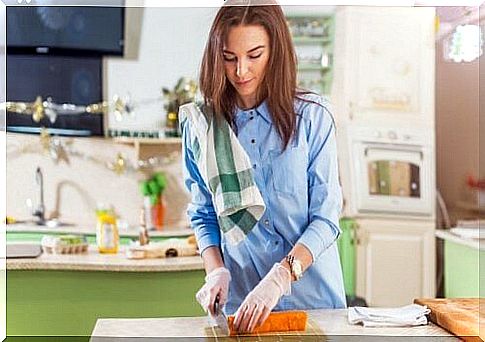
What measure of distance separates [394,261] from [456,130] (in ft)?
1.16

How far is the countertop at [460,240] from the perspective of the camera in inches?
64.3

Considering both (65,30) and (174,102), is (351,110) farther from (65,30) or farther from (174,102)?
(65,30)

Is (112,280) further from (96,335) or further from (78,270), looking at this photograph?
(96,335)

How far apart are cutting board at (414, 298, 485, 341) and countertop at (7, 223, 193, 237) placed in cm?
66

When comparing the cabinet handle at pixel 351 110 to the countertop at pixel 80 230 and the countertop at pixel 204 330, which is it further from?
the countertop at pixel 204 330

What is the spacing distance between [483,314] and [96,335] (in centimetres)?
62

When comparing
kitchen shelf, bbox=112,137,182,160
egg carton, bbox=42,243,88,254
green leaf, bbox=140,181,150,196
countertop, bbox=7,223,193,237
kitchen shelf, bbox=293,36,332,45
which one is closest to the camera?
egg carton, bbox=42,243,88,254

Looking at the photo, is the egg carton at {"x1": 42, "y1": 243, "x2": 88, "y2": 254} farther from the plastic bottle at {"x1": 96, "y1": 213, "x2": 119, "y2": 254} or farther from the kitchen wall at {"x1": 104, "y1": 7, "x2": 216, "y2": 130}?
the kitchen wall at {"x1": 104, "y1": 7, "x2": 216, "y2": 130}

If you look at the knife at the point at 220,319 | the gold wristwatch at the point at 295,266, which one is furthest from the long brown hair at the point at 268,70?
the knife at the point at 220,319

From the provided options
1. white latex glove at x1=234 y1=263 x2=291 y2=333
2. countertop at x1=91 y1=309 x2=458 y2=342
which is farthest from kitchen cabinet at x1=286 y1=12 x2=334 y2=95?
countertop at x1=91 y1=309 x2=458 y2=342

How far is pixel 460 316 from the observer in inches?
49.4

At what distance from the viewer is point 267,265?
4.64 feet

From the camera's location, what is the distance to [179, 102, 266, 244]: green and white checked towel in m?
1.42

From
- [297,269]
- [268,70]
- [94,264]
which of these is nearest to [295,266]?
[297,269]
